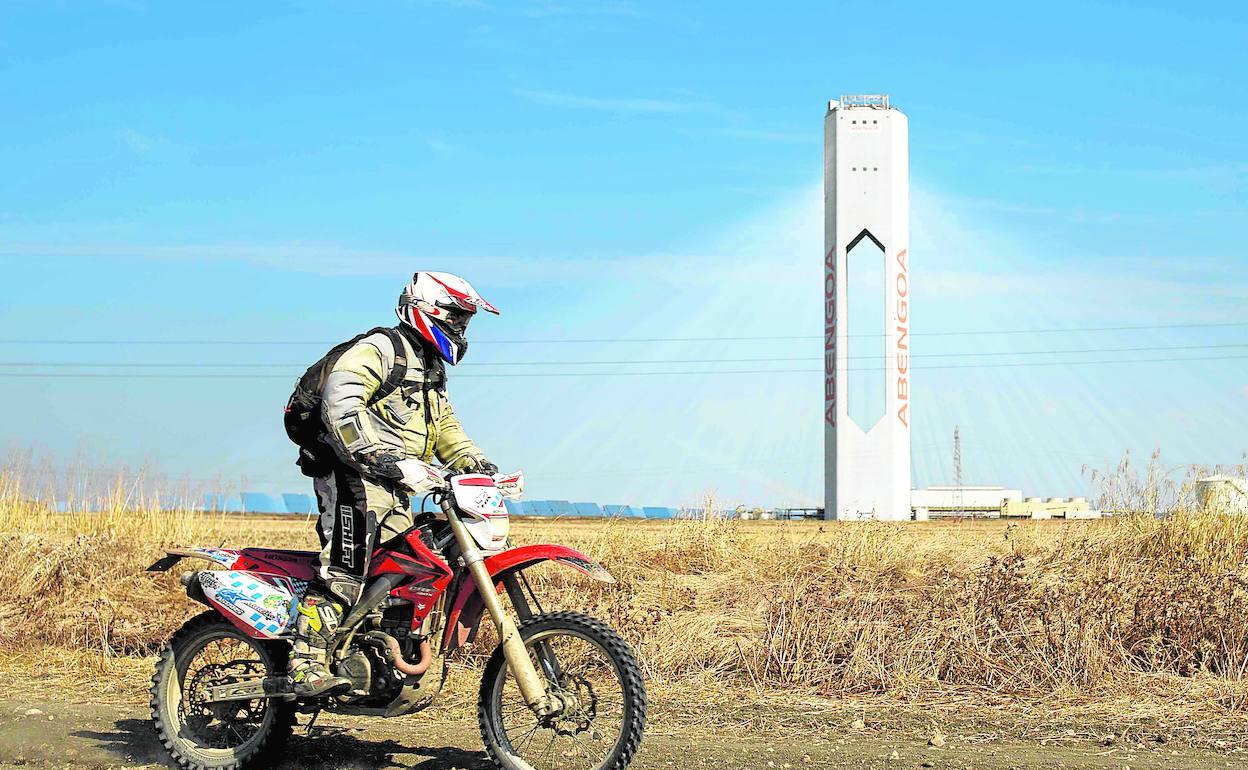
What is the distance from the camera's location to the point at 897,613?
394 inches

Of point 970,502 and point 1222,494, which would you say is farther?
point 970,502

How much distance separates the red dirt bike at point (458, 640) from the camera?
6.31 m

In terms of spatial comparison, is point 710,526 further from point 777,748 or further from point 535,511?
point 535,511

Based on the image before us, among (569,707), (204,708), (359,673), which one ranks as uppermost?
(359,673)

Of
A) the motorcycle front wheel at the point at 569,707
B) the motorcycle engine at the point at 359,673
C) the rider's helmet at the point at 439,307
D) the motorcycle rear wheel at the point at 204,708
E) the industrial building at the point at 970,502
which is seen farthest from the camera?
the industrial building at the point at 970,502

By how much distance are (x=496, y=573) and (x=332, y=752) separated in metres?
1.83

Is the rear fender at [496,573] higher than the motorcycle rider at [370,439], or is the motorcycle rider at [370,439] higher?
the motorcycle rider at [370,439]

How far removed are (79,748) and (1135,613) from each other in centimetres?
743

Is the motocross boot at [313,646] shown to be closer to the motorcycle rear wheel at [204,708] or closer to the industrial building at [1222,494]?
the motorcycle rear wheel at [204,708]

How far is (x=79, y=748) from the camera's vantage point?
7.51 m

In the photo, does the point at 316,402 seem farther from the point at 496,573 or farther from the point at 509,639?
the point at 509,639

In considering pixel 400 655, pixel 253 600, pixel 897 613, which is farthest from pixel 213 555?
pixel 897 613

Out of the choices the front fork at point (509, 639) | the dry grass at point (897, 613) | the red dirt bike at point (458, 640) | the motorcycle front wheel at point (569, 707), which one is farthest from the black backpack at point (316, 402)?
the dry grass at point (897, 613)

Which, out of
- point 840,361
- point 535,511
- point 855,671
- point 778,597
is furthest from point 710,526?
point 840,361
